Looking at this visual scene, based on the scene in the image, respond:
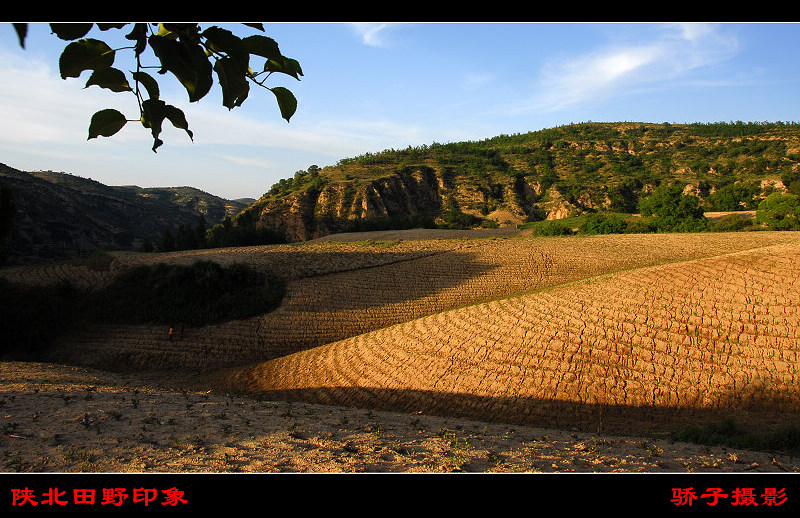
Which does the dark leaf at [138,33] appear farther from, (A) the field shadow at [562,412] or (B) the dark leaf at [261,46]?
(A) the field shadow at [562,412]

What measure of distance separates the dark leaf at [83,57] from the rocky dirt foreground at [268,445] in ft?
11.9

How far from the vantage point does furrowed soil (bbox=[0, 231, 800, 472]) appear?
15.8ft

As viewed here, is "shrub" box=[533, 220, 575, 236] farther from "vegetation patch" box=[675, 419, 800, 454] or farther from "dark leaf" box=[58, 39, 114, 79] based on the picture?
"dark leaf" box=[58, 39, 114, 79]

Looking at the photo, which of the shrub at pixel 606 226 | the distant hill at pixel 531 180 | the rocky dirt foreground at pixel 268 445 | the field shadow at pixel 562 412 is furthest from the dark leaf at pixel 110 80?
the distant hill at pixel 531 180

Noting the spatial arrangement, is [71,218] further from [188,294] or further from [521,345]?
[521,345]

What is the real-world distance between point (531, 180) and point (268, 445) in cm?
8861

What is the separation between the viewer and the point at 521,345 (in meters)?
12.3

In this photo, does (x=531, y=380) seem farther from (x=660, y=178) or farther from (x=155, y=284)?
(x=660, y=178)

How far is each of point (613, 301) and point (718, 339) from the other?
9.89 feet

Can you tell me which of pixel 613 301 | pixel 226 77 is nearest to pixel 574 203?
pixel 613 301

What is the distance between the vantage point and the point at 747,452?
19.3 ft

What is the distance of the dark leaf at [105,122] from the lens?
1.31 m

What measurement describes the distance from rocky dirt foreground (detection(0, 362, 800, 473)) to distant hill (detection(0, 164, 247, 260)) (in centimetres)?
2881

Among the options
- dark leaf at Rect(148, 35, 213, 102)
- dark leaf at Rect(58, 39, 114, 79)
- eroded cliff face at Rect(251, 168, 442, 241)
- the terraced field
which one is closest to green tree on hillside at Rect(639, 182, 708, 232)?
the terraced field
